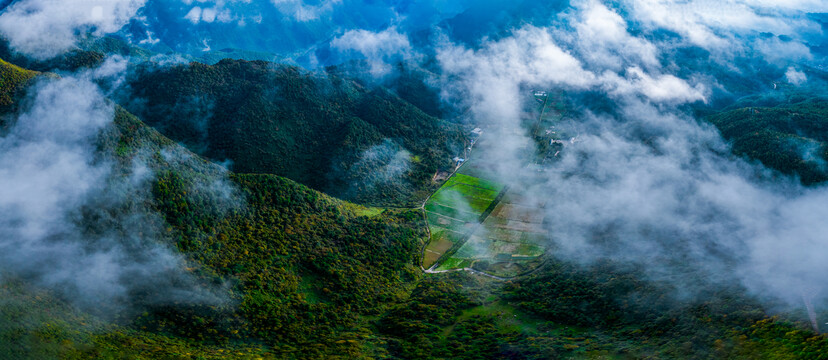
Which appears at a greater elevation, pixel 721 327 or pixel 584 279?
pixel 584 279

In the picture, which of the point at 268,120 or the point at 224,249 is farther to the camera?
the point at 268,120

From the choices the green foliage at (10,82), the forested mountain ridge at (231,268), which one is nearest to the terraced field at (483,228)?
the forested mountain ridge at (231,268)

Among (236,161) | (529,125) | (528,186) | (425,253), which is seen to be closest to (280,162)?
(236,161)

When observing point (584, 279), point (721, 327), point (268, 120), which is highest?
point (268, 120)

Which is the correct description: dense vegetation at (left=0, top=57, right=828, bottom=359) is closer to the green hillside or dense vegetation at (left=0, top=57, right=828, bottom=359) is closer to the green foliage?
the green foliage

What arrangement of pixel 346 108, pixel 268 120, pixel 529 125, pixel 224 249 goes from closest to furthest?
pixel 224 249, pixel 268 120, pixel 346 108, pixel 529 125

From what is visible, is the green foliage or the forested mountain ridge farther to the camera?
the green foliage

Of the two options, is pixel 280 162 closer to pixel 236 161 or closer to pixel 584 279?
pixel 236 161

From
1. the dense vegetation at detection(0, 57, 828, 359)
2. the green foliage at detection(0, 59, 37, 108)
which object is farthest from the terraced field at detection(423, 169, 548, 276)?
the green foliage at detection(0, 59, 37, 108)

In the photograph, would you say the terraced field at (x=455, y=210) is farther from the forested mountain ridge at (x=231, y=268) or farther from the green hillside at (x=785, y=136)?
the green hillside at (x=785, y=136)
